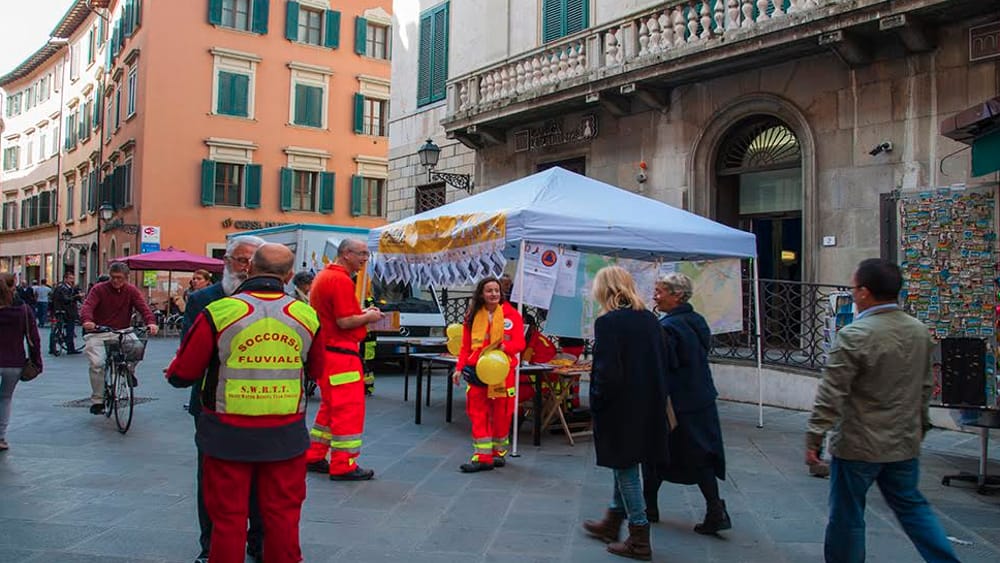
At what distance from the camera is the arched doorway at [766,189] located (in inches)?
467

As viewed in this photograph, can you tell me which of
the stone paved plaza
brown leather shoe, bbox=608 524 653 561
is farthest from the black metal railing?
brown leather shoe, bbox=608 524 653 561

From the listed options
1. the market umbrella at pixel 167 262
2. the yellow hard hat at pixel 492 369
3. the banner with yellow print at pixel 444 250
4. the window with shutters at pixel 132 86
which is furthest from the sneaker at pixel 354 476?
the window with shutters at pixel 132 86

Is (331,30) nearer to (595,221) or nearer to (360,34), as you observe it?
(360,34)

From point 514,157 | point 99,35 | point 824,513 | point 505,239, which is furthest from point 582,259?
point 99,35

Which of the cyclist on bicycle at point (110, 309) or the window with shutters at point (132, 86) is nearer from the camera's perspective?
the cyclist on bicycle at point (110, 309)

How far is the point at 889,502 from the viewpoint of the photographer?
376 centimetres

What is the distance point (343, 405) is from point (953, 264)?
5.41 m

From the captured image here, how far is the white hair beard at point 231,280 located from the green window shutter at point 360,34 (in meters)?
29.5

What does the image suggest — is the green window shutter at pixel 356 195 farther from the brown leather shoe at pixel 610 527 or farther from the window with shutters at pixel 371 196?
the brown leather shoe at pixel 610 527

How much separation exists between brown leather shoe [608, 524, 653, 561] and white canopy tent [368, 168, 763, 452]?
105 inches

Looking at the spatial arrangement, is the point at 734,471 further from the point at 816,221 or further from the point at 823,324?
the point at 816,221

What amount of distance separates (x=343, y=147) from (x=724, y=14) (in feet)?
74.8

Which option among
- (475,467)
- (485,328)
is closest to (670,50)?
(485,328)

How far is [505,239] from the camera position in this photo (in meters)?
7.15
